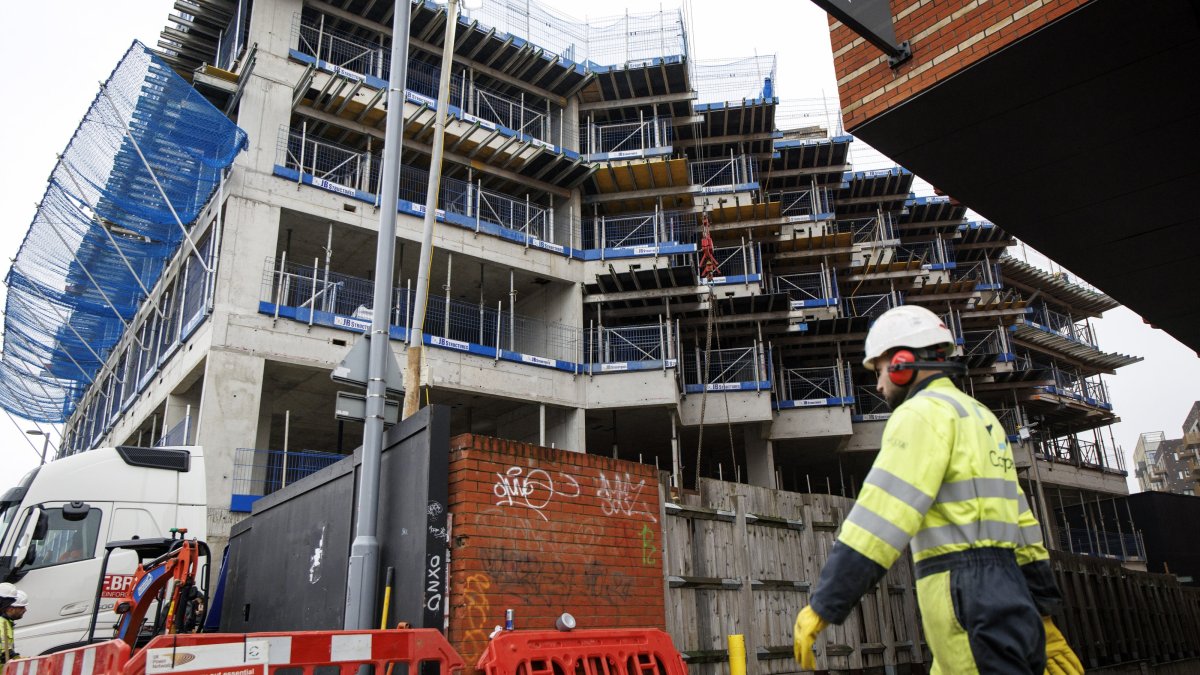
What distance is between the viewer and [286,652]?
4.49 metres

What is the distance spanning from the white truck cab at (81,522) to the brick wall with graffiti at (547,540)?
6.99 meters

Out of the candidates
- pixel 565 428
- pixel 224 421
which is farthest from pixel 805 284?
pixel 224 421

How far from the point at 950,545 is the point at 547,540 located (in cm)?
487

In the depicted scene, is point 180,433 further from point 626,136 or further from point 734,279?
point 626,136

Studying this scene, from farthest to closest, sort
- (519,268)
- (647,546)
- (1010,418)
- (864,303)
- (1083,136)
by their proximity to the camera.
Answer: (1010,418) → (864,303) → (519,268) → (647,546) → (1083,136)

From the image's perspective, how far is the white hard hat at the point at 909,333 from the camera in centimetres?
319

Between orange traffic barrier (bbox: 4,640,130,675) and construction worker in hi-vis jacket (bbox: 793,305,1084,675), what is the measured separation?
130 inches

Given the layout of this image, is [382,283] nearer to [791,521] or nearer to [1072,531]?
[791,521]

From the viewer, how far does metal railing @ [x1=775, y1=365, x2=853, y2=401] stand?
33.7 m

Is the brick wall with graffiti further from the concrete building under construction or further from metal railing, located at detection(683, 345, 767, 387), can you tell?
metal railing, located at detection(683, 345, 767, 387)

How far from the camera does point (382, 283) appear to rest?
835 centimetres

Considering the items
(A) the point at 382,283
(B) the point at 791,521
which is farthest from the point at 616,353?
(A) the point at 382,283

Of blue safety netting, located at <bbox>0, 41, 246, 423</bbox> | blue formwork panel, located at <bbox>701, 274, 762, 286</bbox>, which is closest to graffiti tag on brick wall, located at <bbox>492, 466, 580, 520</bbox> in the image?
blue safety netting, located at <bbox>0, 41, 246, 423</bbox>

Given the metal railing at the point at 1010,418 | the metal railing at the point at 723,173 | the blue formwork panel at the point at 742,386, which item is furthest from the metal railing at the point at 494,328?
the metal railing at the point at 1010,418
